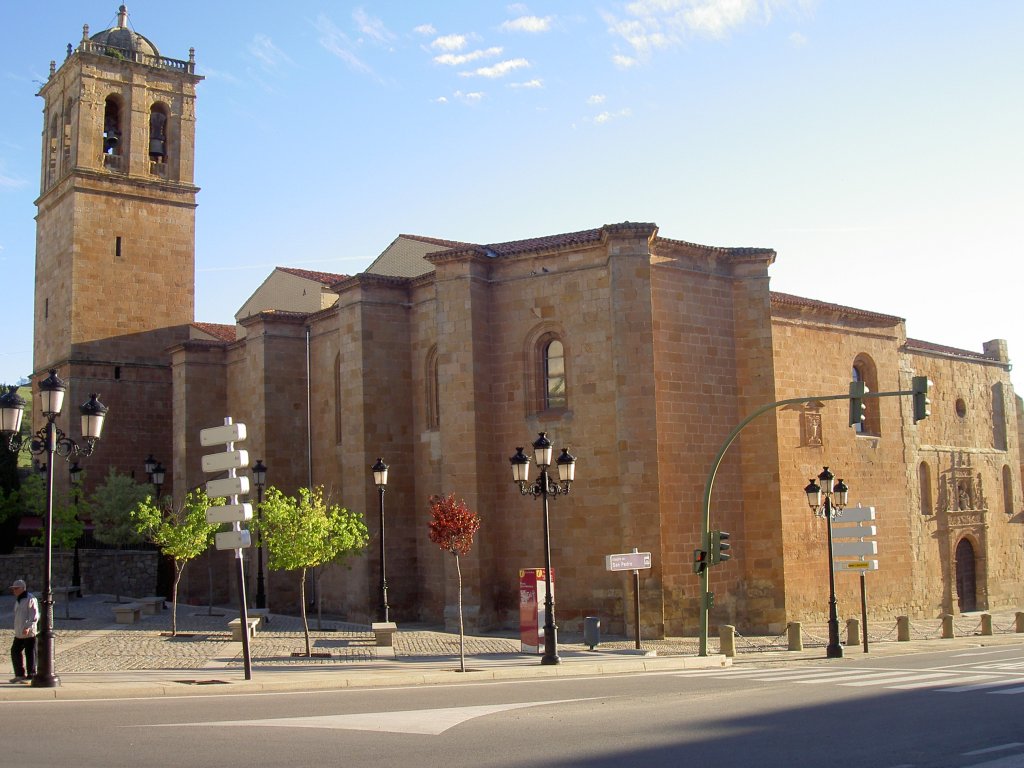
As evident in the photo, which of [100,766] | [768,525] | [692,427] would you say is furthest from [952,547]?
[100,766]

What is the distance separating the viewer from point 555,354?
27.7 m

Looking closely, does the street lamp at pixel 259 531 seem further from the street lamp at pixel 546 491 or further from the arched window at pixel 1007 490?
the arched window at pixel 1007 490

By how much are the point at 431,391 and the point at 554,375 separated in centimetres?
424

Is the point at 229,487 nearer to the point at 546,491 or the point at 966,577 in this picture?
the point at 546,491

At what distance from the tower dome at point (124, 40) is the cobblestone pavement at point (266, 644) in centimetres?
2331

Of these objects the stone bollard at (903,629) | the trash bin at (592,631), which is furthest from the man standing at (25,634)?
the stone bollard at (903,629)

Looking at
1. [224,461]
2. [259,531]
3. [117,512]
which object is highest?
[224,461]

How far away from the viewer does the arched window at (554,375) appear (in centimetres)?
2752

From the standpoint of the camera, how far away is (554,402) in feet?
90.5

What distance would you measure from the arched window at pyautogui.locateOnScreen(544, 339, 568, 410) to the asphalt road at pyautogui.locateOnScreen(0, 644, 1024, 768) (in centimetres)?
1204

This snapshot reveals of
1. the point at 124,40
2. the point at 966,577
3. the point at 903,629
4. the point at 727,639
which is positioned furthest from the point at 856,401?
the point at 124,40

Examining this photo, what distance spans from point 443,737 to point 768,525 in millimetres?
18474

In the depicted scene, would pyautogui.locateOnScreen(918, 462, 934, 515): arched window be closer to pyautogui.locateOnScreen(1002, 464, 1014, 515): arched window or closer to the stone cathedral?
the stone cathedral

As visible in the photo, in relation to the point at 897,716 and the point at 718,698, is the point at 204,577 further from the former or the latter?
the point at 897,716
